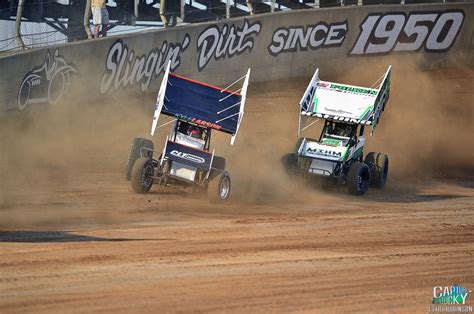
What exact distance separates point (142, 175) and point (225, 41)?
10.4 meters

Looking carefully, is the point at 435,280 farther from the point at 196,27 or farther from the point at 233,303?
the point at 196,27

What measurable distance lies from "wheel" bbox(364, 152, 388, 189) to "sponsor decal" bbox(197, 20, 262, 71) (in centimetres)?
740

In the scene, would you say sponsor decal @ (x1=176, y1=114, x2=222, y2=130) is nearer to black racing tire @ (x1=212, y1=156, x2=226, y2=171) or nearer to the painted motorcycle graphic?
black racing tire @ (x1=212, y1=156, x2=226, y2=171)

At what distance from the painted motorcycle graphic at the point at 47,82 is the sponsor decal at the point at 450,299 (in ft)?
38.2

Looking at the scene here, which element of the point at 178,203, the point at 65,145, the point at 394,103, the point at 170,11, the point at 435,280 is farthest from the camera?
the point at 394,103

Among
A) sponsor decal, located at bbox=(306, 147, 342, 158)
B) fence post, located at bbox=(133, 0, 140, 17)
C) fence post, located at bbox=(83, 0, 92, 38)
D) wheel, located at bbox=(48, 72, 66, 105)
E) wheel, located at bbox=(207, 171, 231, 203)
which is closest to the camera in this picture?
wheel, located at bbox=(207, 171, 231, 203)

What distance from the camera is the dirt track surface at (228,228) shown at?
30.2 feet

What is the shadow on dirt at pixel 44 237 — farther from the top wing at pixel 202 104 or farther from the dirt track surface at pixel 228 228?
the top wing at pixel 202 104

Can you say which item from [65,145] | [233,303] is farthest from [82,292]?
[65,145]

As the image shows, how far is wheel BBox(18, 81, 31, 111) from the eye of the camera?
63.4 ft

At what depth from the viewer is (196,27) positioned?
24.4 meters

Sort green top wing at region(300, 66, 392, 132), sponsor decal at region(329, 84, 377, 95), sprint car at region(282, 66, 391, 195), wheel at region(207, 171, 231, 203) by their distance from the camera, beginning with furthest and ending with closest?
sponsor decal at region(329, 84, 377, 95) → green top wing at region(300, 66, 392, 132) → sprint car at region(282, 66, 391, 195) → wheel at region(207, 171, 231, 203)

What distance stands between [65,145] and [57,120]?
1077 millimetres

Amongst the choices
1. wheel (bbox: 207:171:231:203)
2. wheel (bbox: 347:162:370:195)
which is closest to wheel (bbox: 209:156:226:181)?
wheel (bbox: 207:171:231:203)
